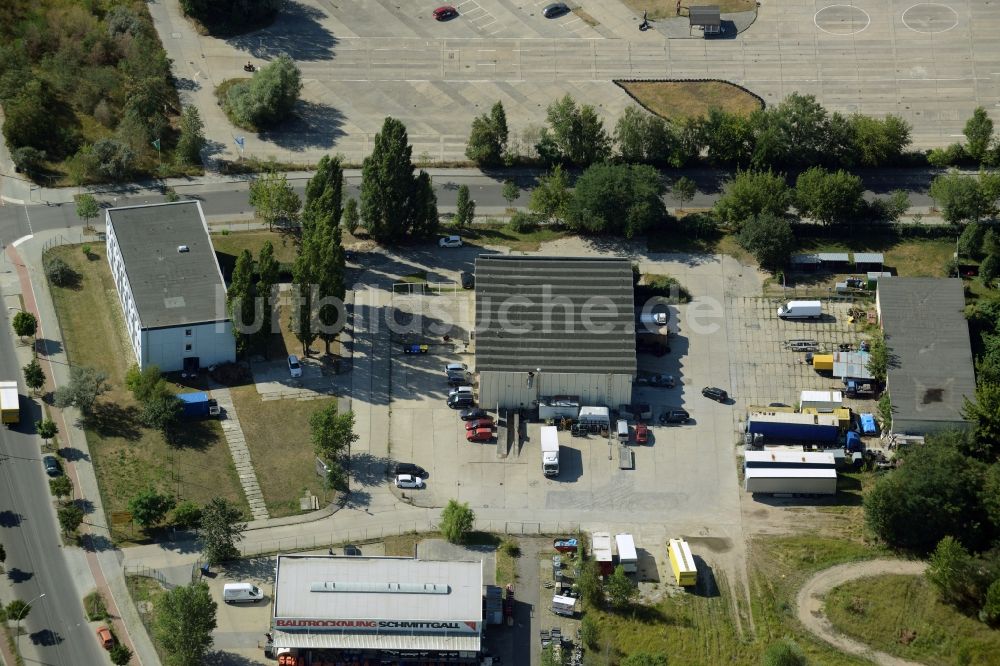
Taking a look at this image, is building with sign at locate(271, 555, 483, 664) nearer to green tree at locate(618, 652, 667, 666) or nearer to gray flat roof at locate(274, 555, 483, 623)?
gray flat roof at locate(274, 555, 483, 623)

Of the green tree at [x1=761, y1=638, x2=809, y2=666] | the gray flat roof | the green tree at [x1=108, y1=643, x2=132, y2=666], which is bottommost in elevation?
the green tree at [x1=761, y1=638, x2=809, y2=666]

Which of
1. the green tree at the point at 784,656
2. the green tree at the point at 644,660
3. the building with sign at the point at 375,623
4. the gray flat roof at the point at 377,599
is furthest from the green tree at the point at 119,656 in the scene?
the green tree at the point at 784,656

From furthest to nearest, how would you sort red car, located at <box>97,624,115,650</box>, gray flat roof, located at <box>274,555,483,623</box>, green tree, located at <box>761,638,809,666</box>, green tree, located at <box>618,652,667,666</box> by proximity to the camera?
gray flat roof, located at <box>274,555,483,623</box>
red car, located at <box>97,624,115,650</box>
green tree, located at <box>761,638,809,666</box>
green tree, located at <box>618,652,667,666</box>

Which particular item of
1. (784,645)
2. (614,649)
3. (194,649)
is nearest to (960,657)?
(784,645)

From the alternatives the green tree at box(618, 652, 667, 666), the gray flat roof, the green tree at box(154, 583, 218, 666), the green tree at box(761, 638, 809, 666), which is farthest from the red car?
the green tree at box(761, 638, 809, 666)

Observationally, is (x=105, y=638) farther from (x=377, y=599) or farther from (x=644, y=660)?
(x=644, y=660)

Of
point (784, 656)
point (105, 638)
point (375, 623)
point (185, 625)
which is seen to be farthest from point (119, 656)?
point (784, 656)

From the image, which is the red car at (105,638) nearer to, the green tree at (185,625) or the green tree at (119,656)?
the green tree at (119,656)

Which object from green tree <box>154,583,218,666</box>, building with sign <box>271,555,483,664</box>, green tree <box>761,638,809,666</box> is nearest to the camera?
green tree <box>154,583,218,666</box>

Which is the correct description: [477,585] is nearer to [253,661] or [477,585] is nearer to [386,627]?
[386,627]
